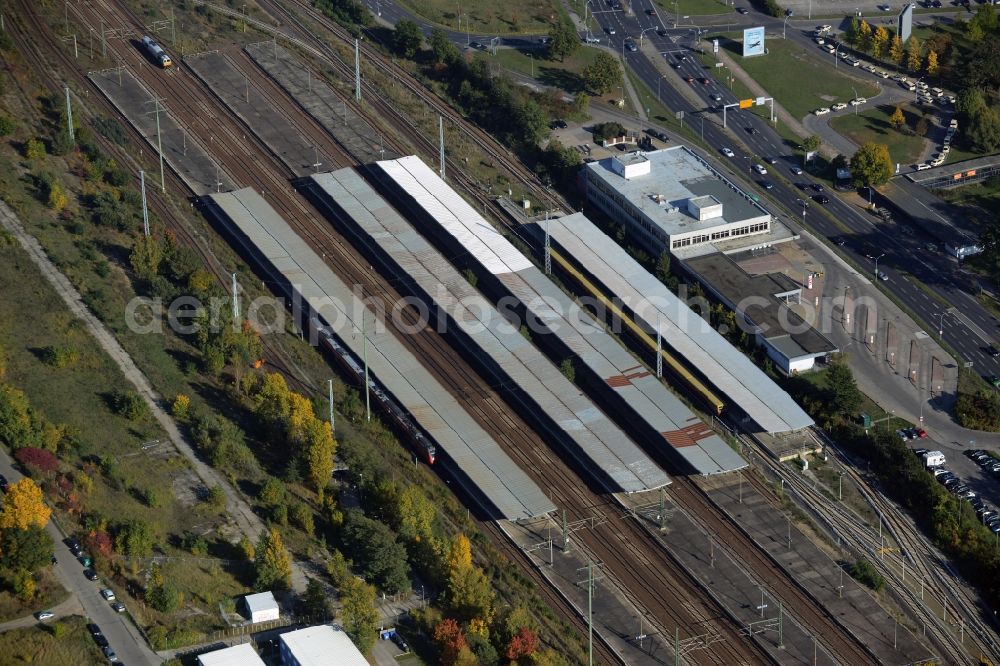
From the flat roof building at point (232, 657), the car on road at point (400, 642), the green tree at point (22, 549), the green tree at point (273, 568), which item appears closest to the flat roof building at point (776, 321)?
the car on road at point (400, 642)

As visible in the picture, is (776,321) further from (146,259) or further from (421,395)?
(146,259)

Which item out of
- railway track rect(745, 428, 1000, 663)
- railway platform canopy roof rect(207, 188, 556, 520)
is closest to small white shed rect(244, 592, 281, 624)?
railway platform canopy roof rect(207, 188, 556, 520)

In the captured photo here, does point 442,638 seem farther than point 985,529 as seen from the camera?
No

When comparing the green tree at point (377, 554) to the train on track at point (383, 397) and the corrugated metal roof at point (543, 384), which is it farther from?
the corrugated metal roof at point (543, 384)

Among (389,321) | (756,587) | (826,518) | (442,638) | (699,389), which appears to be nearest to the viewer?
(442,638)

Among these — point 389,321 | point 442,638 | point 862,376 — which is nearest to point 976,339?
point 862,376

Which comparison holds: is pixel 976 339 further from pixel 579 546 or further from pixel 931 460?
pixel 579 546

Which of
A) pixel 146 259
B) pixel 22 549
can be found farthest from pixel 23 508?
pixel 146 259
